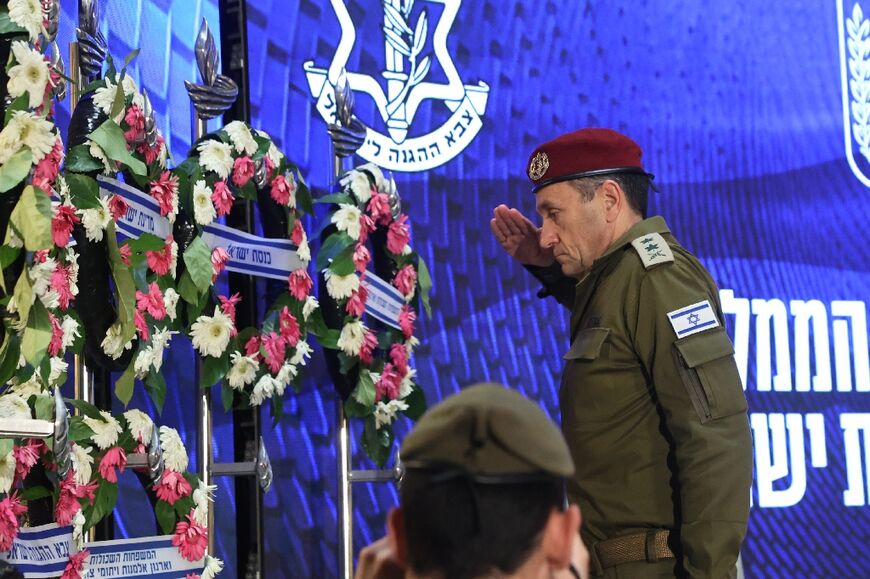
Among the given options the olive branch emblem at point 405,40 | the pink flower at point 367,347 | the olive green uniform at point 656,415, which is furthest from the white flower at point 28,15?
the olive branch emblem at point 405,40

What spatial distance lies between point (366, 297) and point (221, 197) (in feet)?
1.87

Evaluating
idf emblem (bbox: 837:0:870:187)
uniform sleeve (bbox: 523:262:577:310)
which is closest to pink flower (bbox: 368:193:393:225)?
uniform sleeve (bbox: 523:262:577:310)

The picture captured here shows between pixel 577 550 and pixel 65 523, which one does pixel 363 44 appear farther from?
pixel 577 550

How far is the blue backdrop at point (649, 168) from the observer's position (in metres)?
3.62

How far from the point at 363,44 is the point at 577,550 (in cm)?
305

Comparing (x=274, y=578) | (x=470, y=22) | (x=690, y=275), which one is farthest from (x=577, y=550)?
(x=470, y=22)

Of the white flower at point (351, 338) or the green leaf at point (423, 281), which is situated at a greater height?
the green leaf at point (423, 281)

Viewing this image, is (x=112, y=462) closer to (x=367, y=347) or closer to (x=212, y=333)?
(x=212, y=333)

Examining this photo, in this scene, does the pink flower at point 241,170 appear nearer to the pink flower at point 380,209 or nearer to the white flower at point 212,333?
the white flower at point 212,333

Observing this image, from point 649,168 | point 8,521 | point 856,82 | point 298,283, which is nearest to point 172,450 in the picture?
point 8,521

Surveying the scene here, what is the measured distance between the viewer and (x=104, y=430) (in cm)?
241

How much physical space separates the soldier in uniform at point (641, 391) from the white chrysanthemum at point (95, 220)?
37.2 inches

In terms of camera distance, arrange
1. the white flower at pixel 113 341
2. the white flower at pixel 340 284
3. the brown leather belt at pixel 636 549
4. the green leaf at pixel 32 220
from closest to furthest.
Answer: the green leaf at pixel 32 220
the brown leather belt at pixel 636 549
the white flower at pixel 113 341
the white flower at pixel 340 284

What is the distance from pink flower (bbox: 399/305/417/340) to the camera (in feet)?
11.3
